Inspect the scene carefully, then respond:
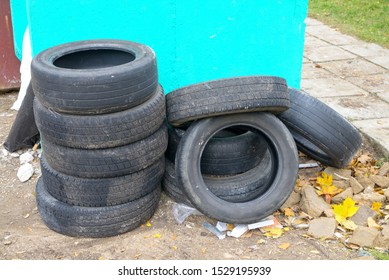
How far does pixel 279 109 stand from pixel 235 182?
71 cm

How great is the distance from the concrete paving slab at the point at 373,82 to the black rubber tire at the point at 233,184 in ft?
9.50

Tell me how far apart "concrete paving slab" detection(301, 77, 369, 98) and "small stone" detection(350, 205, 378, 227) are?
8.20ft

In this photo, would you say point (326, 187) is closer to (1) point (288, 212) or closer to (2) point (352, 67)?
(1) point (288, 212)

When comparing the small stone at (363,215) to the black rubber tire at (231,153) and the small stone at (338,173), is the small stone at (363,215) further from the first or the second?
the black rubber tire at (231,153)

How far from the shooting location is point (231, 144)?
4.16 meters

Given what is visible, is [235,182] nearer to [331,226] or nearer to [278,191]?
[278,191]

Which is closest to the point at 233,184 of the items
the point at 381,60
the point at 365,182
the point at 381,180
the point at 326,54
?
the point at 365,182

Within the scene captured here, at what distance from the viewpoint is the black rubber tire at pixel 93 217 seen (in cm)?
382

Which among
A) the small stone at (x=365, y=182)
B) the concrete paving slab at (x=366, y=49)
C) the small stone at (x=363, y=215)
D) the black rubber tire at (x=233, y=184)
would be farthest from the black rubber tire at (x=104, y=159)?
the concrete paving slab at (x=366, y=49)

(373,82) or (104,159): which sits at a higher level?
(104,159)

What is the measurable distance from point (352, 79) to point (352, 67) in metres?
0.61

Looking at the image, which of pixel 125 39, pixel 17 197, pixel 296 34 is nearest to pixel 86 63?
pixel 125 39

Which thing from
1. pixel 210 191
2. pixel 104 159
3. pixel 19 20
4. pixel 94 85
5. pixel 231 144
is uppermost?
pixel 94 85

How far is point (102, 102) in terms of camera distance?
351 cm
